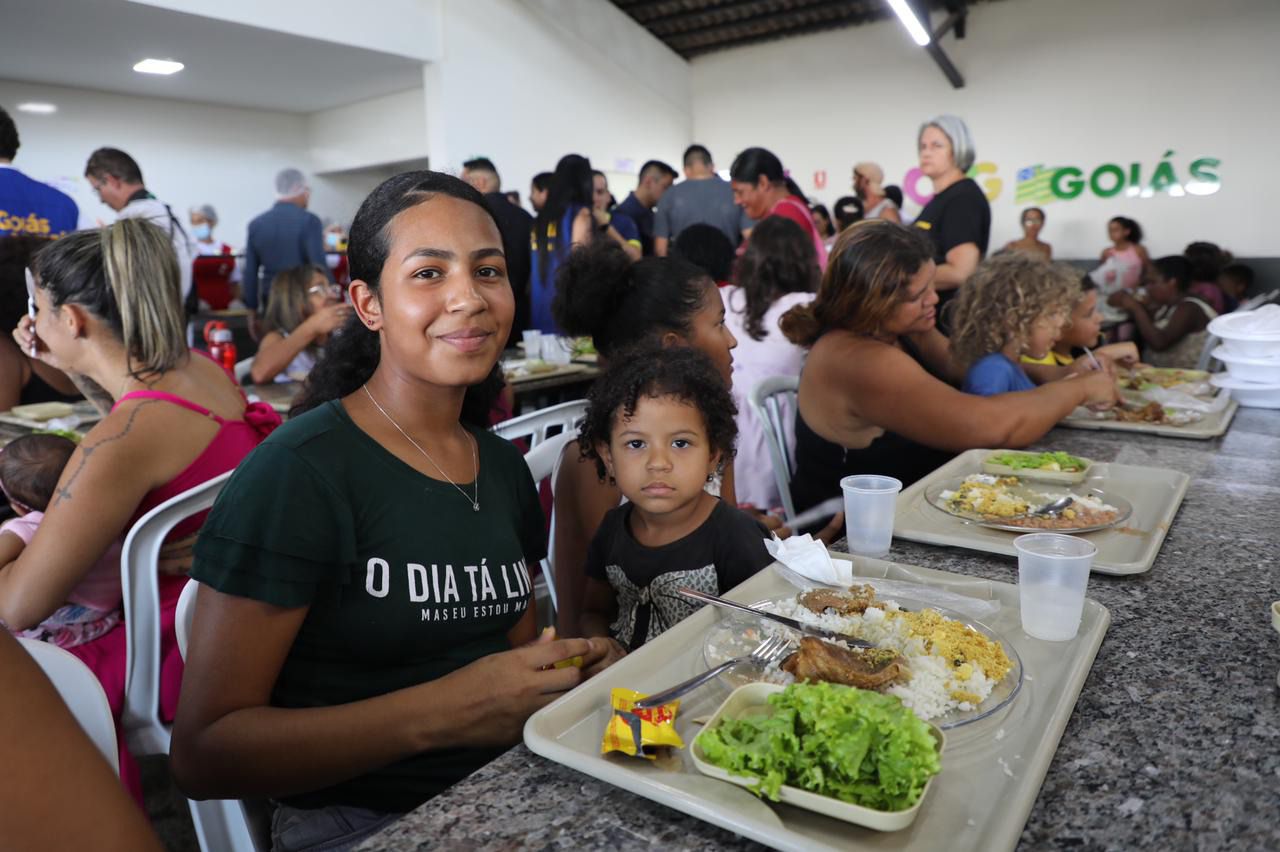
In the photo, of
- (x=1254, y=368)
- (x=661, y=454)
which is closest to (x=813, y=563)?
(x=661, y=454)

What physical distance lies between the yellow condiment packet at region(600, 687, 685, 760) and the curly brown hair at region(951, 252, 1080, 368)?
7.65 ft

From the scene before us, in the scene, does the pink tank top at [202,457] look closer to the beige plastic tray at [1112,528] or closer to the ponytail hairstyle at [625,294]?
the ponytail hairstyle at [625,294]

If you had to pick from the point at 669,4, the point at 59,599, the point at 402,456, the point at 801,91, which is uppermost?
the point at 669,4

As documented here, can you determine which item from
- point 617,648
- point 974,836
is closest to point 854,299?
point 617,648

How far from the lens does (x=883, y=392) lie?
2.20 metres

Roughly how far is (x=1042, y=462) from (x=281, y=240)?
21.2 feet

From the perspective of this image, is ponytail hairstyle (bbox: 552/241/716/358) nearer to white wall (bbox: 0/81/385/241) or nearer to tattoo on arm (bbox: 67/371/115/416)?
tattoo on arm (bbox: 67/371/115/416)

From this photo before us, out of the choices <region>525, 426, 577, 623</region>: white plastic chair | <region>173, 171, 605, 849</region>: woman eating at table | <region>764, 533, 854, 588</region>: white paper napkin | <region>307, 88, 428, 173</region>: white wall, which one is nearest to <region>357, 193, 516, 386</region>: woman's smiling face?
<region>173, 171, 605, 849</region>: woman eating at table

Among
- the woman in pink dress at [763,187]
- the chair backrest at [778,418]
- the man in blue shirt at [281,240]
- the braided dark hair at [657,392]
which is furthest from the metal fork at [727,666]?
the man in blue shirt at [281,240]

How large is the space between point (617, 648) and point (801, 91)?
Answer: 1107cm

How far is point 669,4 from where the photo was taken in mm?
10516

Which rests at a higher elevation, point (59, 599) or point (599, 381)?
point (599, 381)

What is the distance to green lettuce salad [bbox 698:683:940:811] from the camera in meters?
0.70

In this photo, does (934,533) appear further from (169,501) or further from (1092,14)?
(1092,14)
